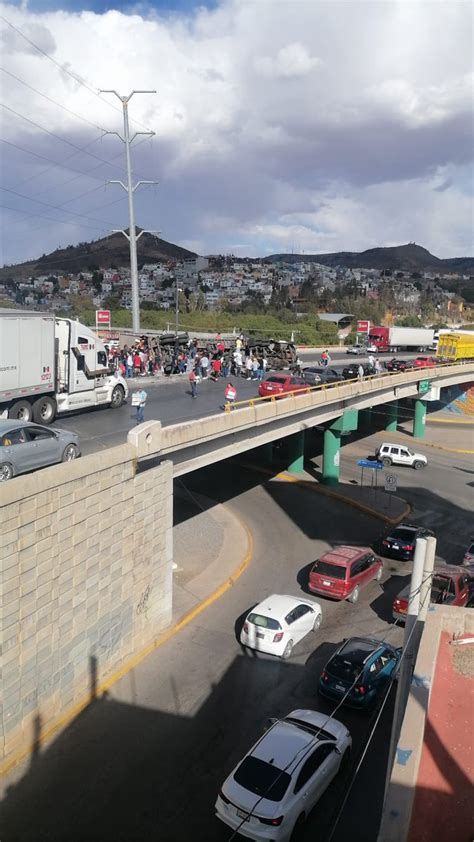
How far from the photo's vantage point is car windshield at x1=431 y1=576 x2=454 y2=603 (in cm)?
1767

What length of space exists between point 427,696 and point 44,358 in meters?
14.1

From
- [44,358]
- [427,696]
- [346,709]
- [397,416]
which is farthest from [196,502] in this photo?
[397,416]

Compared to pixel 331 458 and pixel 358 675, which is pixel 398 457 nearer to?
pixel 331 458

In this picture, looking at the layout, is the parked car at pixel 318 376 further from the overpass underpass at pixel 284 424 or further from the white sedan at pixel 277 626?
the white sedan at pixel 277 626

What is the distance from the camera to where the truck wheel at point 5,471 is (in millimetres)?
12837

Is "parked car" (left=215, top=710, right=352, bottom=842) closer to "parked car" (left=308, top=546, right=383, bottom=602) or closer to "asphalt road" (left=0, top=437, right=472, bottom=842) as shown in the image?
"asphalt road" (left=0, top=437, right=472, bottom=842)

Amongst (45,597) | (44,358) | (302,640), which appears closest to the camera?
(45,597)

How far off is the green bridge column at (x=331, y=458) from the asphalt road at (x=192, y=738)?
1153 centimetres

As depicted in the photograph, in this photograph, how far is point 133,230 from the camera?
3547cm

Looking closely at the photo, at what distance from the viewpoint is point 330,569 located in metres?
19.5

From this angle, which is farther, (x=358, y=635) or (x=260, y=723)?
(x=358, y=635)

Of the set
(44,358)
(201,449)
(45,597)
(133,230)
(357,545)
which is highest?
(133,230)

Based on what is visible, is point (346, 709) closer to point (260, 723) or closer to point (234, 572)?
point (260, 723)

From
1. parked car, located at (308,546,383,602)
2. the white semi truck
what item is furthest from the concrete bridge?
parked car, located at (308,546,383,602)
